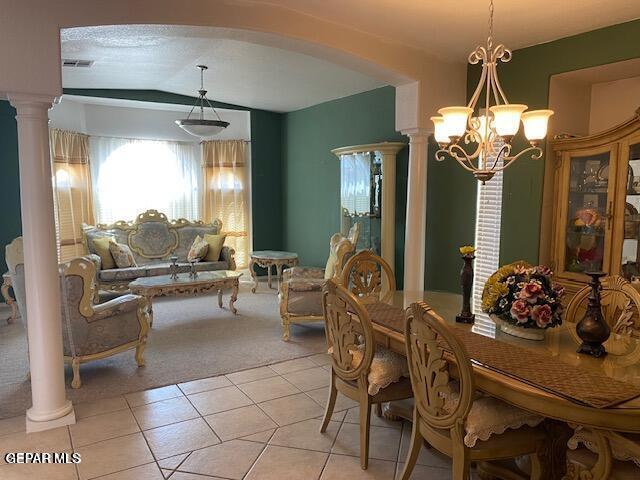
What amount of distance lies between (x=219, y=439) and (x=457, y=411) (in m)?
1.55

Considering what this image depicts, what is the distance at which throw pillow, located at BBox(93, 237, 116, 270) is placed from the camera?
623cm

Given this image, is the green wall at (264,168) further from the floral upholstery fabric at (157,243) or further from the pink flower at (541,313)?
the pink flower at (541,313)

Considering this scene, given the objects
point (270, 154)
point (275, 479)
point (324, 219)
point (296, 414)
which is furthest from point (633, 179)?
point (270, 154)

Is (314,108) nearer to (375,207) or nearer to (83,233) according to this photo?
(375,207)

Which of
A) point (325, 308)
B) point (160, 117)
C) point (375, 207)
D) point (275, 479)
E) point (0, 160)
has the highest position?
point (160, 117)

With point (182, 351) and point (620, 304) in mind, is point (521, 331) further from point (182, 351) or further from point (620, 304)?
point (182, 351)

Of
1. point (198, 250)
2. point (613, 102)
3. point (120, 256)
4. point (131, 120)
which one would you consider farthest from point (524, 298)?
point (131, 120)

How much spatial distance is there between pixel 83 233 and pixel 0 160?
50.7 inches

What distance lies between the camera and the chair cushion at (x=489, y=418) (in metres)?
1.96

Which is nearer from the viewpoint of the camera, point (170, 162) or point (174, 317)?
point (174, 317)

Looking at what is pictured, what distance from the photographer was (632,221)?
3.26 m

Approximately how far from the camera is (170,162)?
759 centimetres

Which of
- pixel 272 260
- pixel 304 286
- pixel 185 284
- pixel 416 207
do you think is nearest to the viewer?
pixel 416 207

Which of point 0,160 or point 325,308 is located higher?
point 0,160
